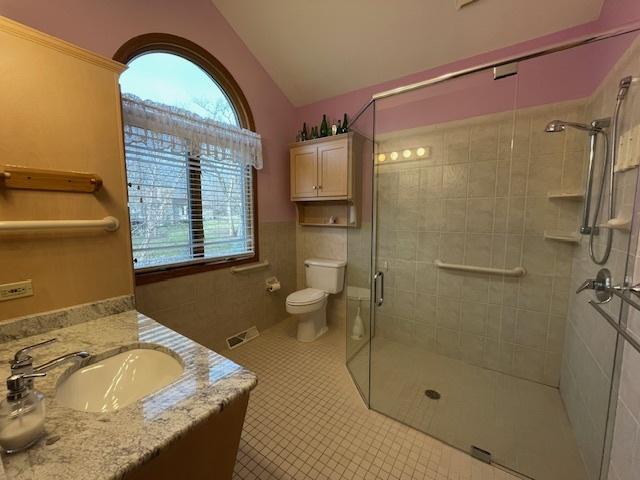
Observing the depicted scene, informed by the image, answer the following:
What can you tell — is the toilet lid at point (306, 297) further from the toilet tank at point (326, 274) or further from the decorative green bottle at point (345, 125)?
the decorative green bottle at point (345, 125)

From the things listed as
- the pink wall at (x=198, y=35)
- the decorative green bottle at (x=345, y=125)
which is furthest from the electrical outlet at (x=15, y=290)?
the decorative green bottle at (x=345, y=125)

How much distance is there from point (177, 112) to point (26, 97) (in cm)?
105

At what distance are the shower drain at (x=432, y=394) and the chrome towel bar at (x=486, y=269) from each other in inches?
38.0

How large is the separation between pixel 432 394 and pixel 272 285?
176cm

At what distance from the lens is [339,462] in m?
1.40

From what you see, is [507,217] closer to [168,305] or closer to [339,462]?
[339,462]

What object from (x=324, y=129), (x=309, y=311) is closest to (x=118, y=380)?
(x=309, y=311)

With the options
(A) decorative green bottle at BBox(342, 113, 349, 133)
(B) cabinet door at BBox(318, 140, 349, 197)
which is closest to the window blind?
(B) cabinet door at BBox(318, 140, 349, 197)

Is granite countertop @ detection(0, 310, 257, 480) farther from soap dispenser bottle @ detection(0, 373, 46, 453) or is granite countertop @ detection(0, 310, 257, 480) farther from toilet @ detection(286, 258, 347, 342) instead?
toilet @ detection(286, 258, 347, 342)

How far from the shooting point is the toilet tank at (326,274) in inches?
108

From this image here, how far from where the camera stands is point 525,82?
1860mm

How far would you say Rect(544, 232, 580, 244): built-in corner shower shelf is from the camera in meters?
1.75

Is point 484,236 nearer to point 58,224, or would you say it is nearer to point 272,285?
point 272,285

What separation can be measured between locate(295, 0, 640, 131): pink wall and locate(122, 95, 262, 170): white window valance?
125cm
